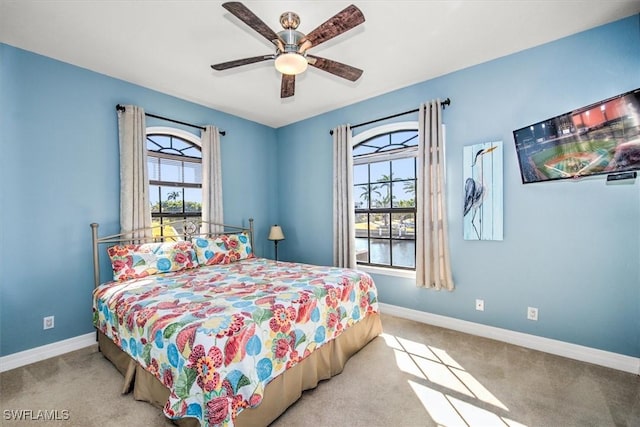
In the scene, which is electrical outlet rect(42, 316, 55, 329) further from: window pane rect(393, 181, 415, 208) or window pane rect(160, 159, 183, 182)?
window pane rect(393, 181, 415, 208)

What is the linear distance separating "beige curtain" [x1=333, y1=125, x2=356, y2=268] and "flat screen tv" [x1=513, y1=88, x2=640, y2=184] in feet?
6.32

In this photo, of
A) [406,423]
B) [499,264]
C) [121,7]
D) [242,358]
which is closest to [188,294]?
[242,358]

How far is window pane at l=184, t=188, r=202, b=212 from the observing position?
385 cm

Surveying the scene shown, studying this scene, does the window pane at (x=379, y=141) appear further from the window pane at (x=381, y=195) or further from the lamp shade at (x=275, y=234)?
the lamp shade at (x=275, y=234)

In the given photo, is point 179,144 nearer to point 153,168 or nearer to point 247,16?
point 153,168

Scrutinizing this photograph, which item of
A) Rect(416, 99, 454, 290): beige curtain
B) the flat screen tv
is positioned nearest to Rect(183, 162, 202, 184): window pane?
Rect(416, 99, 454, 290): beige curtain

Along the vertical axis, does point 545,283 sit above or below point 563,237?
below

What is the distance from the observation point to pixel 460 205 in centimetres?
306

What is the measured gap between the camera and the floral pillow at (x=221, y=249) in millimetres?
3344

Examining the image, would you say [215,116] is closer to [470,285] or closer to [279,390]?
[279,390]

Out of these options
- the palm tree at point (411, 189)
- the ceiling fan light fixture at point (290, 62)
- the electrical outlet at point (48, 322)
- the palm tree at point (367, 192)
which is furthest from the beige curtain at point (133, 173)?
the palm tree at point (411, 189)

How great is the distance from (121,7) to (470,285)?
398 cm

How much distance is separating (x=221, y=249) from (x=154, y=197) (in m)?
1.07

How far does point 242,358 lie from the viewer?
156 cm
